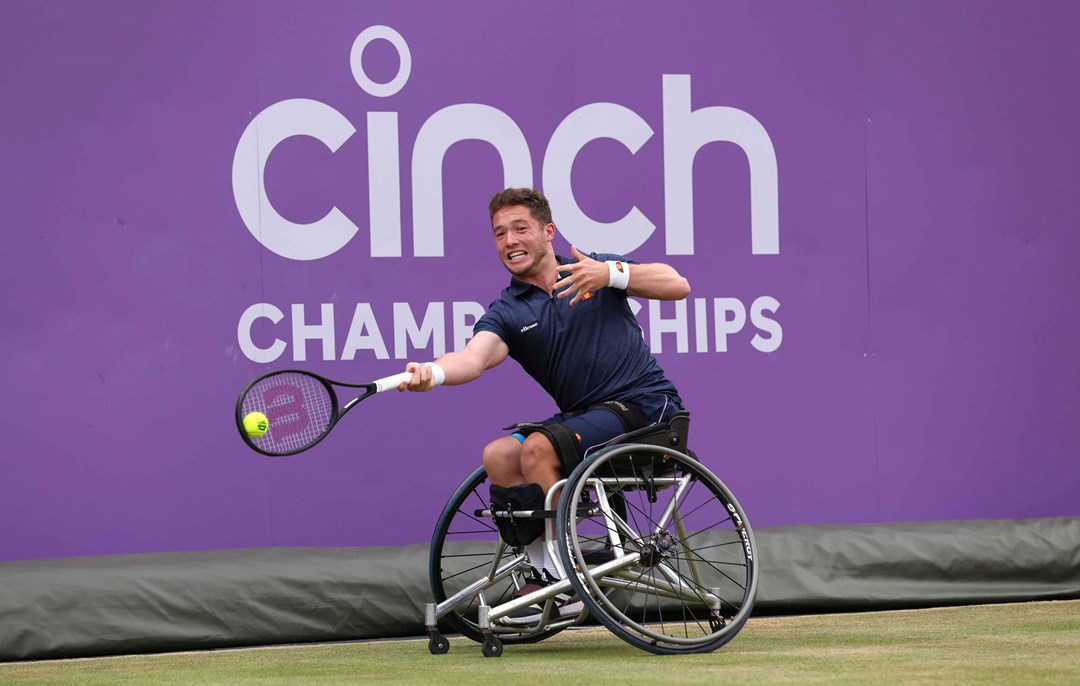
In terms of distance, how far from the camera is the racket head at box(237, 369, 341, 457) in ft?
10.8

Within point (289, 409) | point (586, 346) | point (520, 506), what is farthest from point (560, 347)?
point (289, 409)

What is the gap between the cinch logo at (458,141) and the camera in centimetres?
438

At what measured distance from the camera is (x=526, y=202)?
3648 millimetres

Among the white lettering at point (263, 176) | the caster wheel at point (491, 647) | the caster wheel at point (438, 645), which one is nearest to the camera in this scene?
the caster wheel at point (491, 647)

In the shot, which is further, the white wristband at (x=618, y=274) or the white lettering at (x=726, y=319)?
the white lettering at (x=726, y=319)

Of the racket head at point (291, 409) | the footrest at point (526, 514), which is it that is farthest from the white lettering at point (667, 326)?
the racket head at point (291, 409)

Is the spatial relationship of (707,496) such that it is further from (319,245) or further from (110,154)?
(110,154)

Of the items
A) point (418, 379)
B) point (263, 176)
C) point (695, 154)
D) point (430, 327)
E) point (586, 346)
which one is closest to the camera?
point (418, 379)

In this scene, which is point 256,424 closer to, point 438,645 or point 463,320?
point 438,645

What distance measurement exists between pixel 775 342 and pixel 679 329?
12.8 inches

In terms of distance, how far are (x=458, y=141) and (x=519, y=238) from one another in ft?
3.11

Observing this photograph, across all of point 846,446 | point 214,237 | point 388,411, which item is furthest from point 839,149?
point 214,237

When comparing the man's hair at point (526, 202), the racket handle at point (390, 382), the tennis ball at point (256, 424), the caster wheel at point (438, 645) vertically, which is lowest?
the caster wheel at point (438, 645)

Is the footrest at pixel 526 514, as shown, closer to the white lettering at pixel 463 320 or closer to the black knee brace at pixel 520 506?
the black knee brace at pixel 520 506
